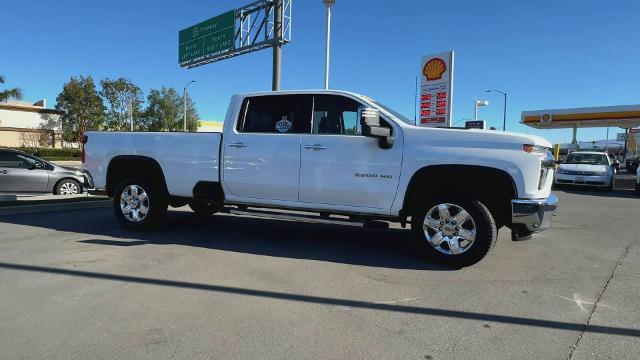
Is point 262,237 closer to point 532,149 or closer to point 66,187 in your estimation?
point 532,149

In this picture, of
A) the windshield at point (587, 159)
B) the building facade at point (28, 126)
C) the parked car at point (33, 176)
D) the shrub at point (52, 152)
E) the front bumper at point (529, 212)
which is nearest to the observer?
the front bumper at point (529, 212)

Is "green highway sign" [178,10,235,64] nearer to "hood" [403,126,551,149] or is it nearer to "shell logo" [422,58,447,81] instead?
"shell logo" [422,58,447,81]

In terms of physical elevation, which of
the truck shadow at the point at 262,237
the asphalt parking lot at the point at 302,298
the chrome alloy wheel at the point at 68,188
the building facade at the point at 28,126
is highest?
the building facade at the point at 28,126

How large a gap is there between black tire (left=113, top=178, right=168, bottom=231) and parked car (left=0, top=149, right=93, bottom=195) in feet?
14.2

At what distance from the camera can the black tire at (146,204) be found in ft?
22.2

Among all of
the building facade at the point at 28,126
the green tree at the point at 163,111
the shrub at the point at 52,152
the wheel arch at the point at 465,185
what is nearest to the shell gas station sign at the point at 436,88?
the wheel arch at the point at 465,185

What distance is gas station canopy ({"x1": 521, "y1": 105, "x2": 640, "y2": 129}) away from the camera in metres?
36.1

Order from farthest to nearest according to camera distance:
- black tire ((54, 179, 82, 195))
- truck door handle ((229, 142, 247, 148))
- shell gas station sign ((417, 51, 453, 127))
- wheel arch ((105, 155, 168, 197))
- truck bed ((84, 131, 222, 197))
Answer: shell gas station sign ((417, 51, 453, 127))
black tire ((54, 179, 82, 195))
wheel arch ((105, 155, 168, 197))
truck bed ((84, 131, 222, 197))
truck door handle ((229, 142, 247, 148))

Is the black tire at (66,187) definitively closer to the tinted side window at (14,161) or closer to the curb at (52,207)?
the tinted side window at (14,161)

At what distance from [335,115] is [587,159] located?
1613cm

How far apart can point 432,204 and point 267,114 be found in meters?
2.48

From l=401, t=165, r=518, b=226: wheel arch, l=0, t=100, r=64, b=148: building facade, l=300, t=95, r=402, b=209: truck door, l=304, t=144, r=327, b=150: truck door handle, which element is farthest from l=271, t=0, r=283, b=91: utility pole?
l=0, t=100, r=64, b=148: building facade

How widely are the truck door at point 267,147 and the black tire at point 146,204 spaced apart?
125 cm

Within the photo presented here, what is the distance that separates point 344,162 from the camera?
18.2ft
